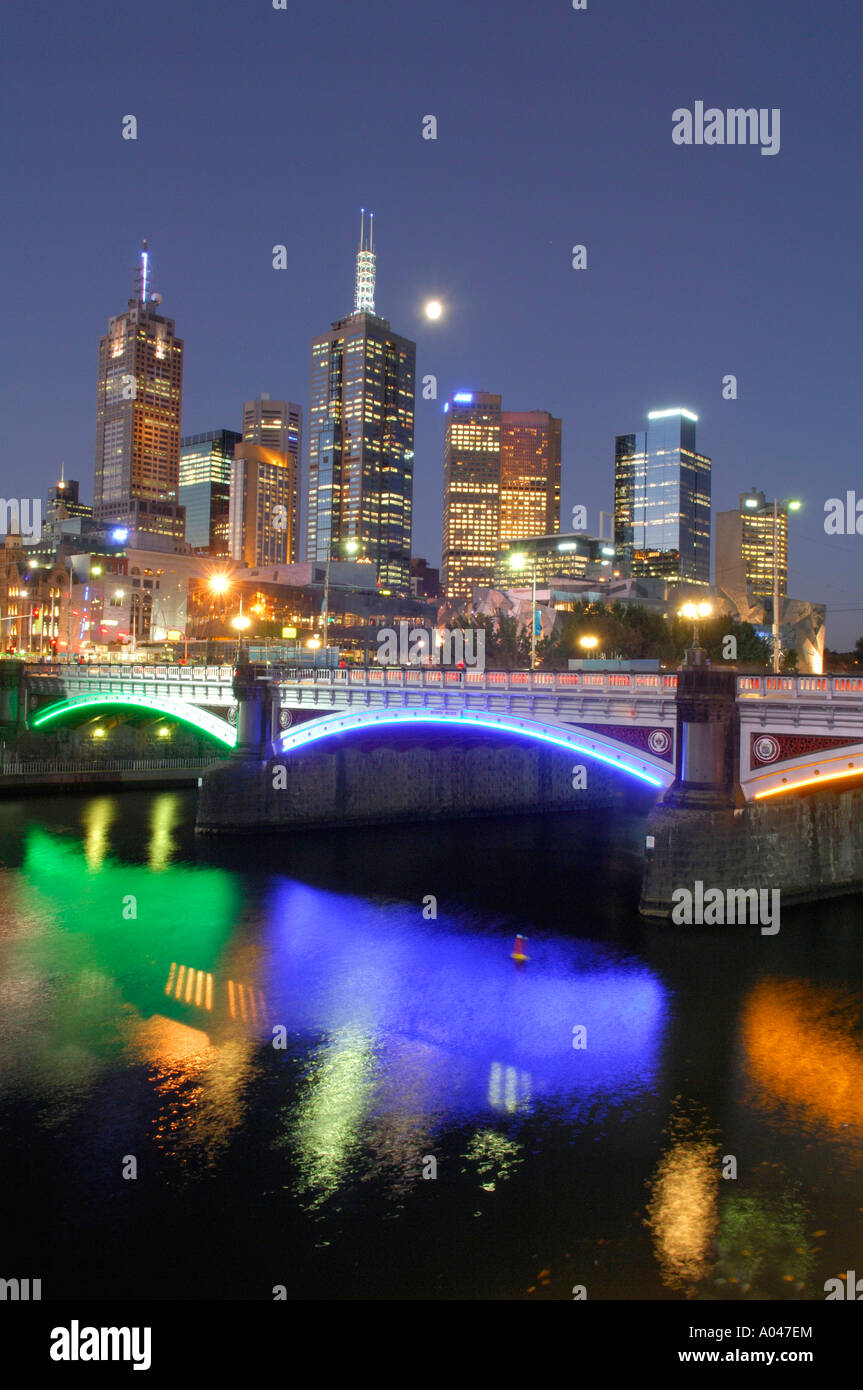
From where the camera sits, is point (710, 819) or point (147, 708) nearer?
point (710, 819)

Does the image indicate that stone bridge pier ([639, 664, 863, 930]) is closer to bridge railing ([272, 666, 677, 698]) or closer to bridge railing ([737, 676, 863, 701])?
bridge railing ([737, 676, 863, 701])

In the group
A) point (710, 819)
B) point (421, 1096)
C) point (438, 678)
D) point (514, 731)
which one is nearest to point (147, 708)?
point (438, 678)

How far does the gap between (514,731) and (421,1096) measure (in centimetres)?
1817

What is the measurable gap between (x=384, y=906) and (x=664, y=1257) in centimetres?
2218

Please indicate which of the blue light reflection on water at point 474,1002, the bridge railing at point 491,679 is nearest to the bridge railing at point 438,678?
the bridge railing at point 491,679

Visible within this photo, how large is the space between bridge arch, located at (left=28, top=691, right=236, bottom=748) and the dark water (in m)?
14.3

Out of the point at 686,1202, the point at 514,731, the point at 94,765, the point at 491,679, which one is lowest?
the point at 686,1202

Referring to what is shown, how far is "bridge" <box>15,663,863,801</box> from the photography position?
29047 mm

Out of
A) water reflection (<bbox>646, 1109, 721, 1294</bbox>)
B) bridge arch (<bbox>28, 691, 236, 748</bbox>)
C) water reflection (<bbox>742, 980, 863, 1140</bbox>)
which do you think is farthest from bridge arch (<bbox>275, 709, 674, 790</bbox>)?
water reflection (<bbox>646, 1109, 721, 1294</bbox>)

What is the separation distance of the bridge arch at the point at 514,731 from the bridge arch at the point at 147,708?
16.5ft

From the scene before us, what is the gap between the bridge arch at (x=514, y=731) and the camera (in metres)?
32.4

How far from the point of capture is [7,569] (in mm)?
139625

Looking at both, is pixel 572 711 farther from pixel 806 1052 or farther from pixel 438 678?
pixel 806 1052

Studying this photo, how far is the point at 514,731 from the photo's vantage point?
3656cm
